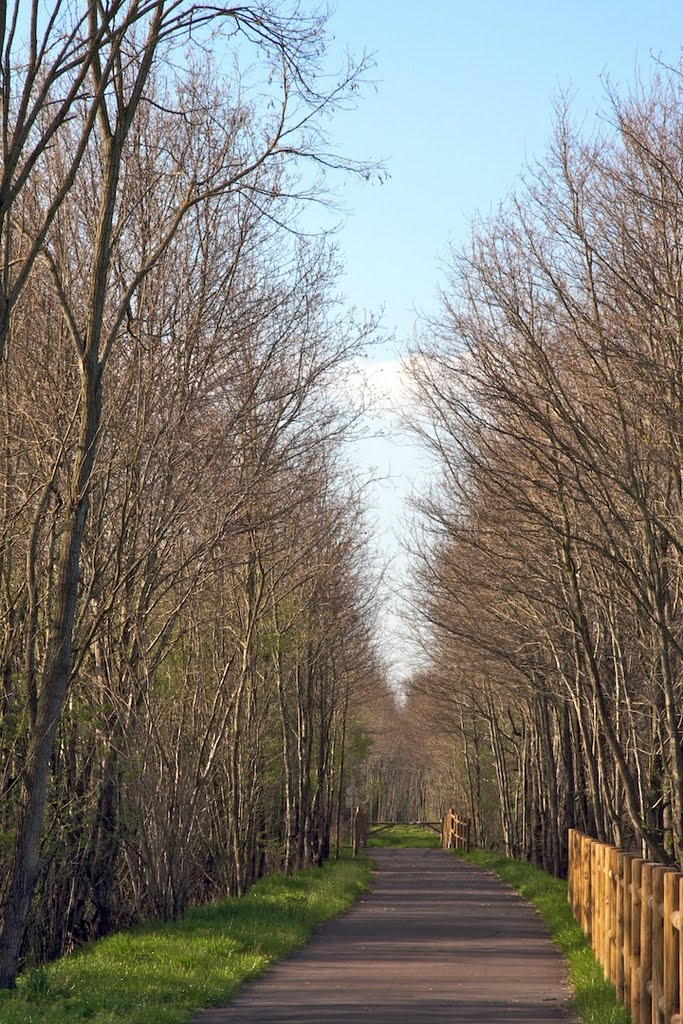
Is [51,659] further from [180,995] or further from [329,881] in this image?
[329,881]

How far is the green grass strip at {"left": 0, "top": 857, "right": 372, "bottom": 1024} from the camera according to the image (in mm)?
9961

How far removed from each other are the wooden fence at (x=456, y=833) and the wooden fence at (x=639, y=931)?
3748 centimetres

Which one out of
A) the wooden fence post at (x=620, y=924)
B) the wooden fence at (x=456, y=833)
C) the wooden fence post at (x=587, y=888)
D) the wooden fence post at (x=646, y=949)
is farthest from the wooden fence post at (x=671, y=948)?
the wooden fence at (x=456, y=833)

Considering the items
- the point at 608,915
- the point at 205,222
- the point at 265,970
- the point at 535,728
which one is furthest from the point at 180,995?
the point at 535,728

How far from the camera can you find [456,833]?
5388 cm

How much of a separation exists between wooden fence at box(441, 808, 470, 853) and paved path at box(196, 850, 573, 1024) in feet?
94.1

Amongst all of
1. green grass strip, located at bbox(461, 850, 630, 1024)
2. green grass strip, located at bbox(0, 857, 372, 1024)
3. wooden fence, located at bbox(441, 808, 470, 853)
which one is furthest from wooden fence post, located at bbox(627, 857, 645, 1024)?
wooden fence, located at bbox(441, 808, 470, 853)

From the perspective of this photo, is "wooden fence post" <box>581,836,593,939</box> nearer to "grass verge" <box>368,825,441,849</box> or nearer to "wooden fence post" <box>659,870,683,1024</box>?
"wooden fence post" <box>659,870,683,1024</box>

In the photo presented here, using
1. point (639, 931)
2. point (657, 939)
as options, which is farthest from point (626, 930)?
point (657, 939)

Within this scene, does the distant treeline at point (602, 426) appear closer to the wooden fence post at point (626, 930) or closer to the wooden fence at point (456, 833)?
the wooden fence post at point (626, 930)

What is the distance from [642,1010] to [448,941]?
8029mm

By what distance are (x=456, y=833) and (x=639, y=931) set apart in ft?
149

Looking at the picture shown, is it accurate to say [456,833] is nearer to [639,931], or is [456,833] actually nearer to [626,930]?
[626,930]

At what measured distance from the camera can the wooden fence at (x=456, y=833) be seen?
51.1m
